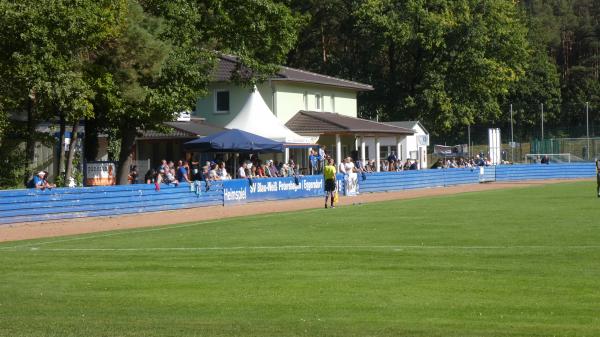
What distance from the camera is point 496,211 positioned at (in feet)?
92.6

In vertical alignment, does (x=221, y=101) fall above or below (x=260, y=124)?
above

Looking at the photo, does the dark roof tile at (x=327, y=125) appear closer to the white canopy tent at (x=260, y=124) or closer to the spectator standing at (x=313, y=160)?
the spectator standing at (x=313, y=160)

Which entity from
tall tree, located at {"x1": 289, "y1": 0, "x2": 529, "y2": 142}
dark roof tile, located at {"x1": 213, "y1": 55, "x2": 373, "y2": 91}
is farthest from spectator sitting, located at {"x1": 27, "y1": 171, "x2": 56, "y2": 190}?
tall tree, located at {"x1": 289, "y1": 0, "x2": 529, "y2": 142}

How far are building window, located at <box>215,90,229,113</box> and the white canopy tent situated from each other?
973cm

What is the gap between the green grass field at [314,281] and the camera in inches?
404

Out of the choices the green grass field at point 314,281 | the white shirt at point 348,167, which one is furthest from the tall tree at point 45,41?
the white shirt at point 348,167

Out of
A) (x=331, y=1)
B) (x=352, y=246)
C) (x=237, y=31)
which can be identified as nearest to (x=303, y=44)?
(x=331, y=1)

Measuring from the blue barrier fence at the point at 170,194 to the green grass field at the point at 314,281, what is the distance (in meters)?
5.74

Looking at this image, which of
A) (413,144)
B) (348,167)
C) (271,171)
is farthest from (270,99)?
(413,144)

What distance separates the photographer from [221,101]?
55062 mm

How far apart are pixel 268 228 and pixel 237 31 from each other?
18.2m

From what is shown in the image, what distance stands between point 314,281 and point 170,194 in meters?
20.9

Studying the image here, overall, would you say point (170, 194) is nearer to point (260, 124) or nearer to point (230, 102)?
point (260, 124)

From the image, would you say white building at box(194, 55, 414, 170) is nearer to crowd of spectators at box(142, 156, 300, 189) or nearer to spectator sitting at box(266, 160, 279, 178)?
crowd of spectators at box(142, 156, 300, 189)
